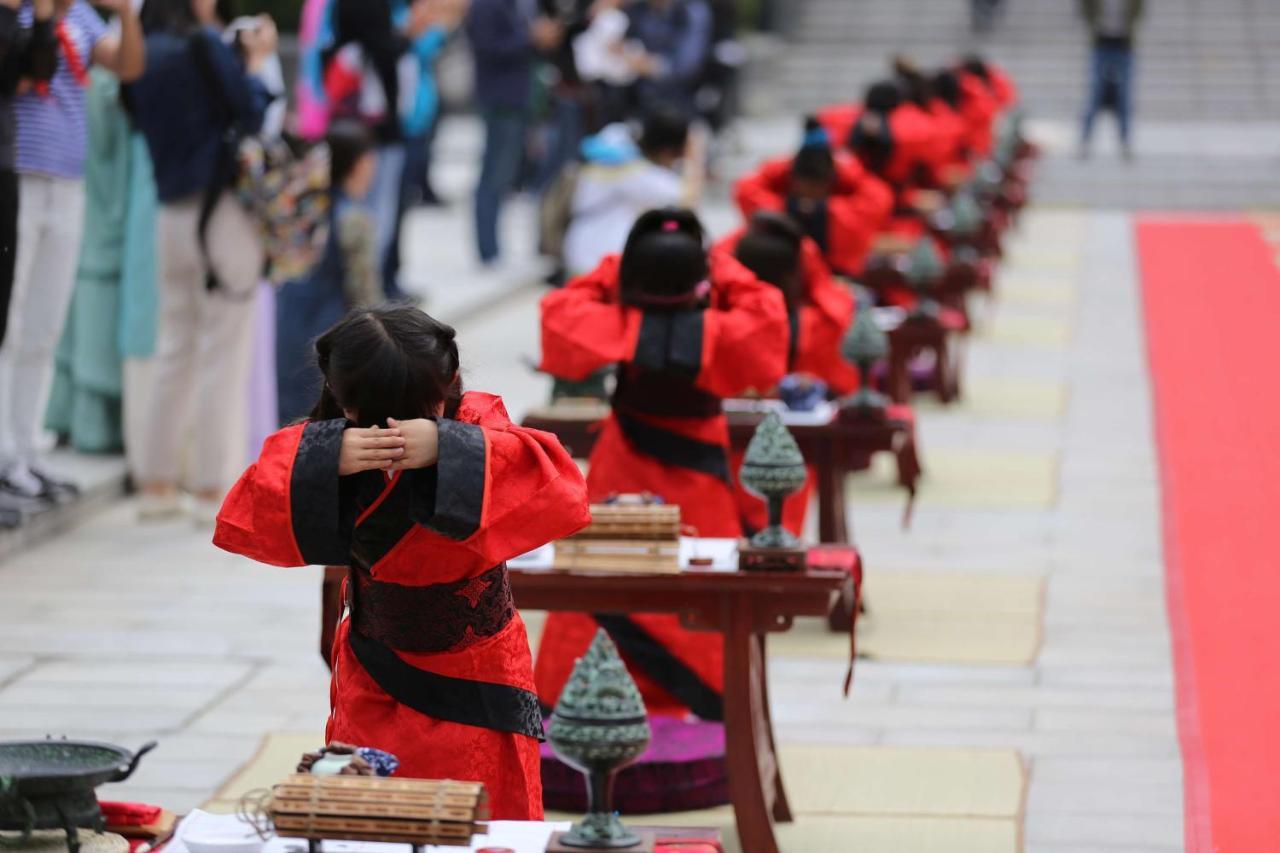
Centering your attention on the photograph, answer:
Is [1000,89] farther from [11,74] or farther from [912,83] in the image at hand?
[11,74]

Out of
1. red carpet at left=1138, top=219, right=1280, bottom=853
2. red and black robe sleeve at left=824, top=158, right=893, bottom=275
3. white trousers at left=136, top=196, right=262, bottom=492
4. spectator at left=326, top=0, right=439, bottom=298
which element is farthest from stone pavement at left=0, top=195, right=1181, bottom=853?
spectator at left=326, top=0, right=439, bottom=298

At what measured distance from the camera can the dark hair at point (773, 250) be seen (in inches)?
273

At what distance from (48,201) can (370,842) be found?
4954 millimetres

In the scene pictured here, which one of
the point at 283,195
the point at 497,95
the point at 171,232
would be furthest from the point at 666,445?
the point at 497,95

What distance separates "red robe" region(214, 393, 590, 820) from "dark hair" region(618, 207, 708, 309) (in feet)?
5.42

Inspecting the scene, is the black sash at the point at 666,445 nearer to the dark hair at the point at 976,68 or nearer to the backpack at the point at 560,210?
the backpack at the point at 560,210

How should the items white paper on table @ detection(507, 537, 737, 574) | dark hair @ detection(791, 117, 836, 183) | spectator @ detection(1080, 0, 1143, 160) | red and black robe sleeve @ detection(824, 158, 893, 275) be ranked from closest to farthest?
1. white paper on table @ detection(507, 537, 737, 574)
2. dark hair @ detection(791, 117, 836, 183)
3. red and black robe sleeve @ detection(824, 158, 893, 275)
4. spectator @ detection(1080, 0, 1143, 160)

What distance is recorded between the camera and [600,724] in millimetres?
3191

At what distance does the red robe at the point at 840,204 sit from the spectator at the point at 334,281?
148 cm

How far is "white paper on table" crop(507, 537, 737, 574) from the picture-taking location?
5031 millimetres

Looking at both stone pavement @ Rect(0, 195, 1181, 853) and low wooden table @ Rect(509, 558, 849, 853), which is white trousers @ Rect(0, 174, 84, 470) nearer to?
stone pavement @ Rect(0, 195, 1181, 853)

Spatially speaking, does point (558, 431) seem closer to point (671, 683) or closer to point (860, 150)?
point (671, 683)

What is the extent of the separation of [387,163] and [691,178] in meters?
3.00

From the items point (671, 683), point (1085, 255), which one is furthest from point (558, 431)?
point (1085, 255)
